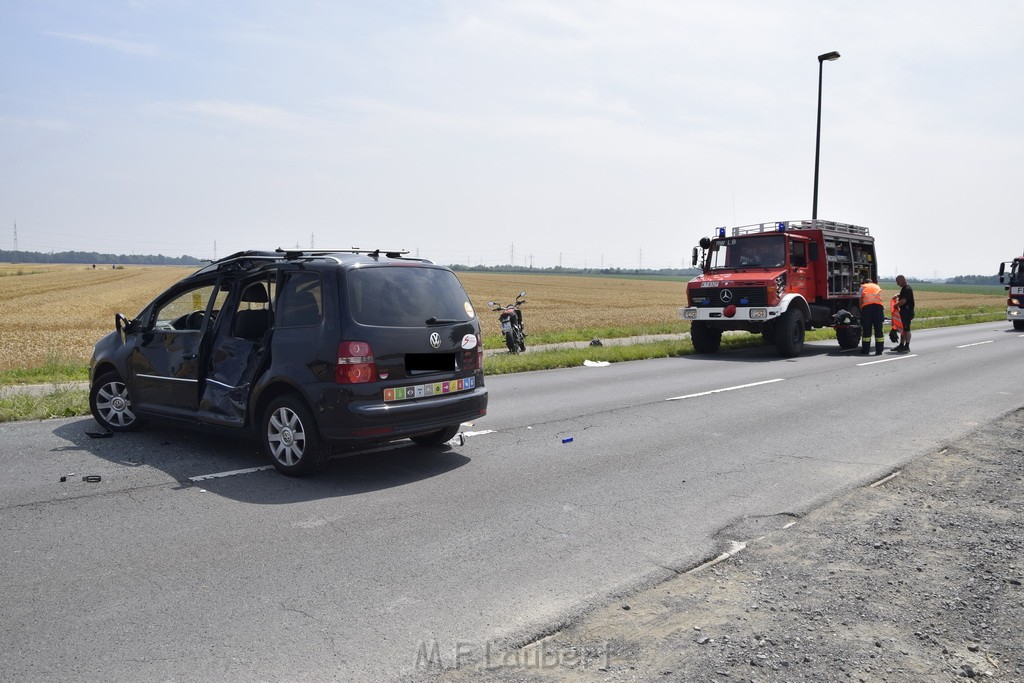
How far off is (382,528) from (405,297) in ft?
7.29

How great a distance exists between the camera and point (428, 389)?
7.04 m

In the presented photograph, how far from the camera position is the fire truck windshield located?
1850 centimetres

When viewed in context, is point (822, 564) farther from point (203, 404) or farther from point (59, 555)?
point (203, 404)

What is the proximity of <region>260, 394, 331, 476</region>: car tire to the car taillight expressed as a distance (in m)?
0.45

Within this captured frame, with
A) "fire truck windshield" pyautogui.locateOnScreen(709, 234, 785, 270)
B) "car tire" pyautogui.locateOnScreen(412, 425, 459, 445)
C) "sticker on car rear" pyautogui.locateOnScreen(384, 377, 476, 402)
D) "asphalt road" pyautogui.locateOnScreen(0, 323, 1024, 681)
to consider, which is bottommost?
"asphalt road" pyautogui.locateOnScreen(0, 323, 1024, 681)

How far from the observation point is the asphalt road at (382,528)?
3787 millimetres

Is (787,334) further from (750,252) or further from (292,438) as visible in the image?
(292,438)

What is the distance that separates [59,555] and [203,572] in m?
0.97


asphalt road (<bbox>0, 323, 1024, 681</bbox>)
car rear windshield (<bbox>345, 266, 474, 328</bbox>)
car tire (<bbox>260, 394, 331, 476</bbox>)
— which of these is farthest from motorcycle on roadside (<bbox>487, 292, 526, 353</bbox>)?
car tire (<bbox>260, 394, 331, 476</bbox>)

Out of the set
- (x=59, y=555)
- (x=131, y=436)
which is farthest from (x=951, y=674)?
(x=131, y=436)

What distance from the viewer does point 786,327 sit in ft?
58.7

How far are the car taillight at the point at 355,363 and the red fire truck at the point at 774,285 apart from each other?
1262 centimetres

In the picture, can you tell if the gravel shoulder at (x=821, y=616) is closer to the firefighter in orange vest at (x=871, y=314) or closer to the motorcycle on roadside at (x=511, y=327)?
the motorcycle on roadside at (x=511, y=327)

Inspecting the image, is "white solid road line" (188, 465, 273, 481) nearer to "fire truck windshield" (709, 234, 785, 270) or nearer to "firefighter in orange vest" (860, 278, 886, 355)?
"fire truck windshield" (709, 234, 785, 270)
